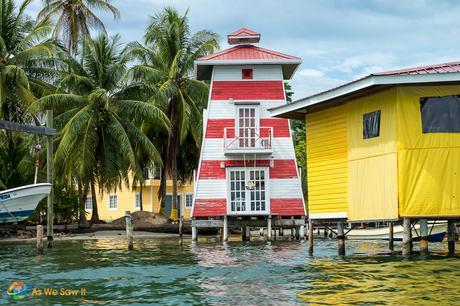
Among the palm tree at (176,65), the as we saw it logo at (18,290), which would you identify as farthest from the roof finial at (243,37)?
the as we saw it logo at (18,290)

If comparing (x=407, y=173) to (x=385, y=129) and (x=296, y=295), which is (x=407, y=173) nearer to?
(x=385, y=129)

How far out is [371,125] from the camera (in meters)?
19.3

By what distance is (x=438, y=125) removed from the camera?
17953mm

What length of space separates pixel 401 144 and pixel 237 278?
6.15m

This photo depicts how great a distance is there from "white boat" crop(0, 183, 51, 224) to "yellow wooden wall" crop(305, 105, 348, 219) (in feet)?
37.1

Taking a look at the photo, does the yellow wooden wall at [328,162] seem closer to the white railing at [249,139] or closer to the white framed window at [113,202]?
the white railing at [249,139]

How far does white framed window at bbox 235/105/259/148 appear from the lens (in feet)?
103

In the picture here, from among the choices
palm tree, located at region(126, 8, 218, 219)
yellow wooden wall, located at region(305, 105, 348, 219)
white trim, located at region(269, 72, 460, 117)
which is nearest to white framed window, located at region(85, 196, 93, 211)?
palm tree, located at region(126, 8, 218, 219)

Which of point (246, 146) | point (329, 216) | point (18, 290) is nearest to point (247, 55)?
point (246, 146)

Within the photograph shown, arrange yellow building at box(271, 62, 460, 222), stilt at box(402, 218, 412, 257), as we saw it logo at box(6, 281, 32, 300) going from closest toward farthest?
as we saw it logo at box(6, 281, 32, 300)
yellow building at box(271, 62, 460, 222)
stilt at box(402, 218, 412, 257)

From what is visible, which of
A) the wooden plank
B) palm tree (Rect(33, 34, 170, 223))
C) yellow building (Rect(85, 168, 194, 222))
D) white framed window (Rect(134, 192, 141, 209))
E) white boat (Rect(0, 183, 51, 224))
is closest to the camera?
the wooden plank

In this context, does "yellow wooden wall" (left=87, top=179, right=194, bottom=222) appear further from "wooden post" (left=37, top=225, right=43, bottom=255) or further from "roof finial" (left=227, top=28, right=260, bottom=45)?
"wooden post" (left=37, top=225, right=43, bottom=255)

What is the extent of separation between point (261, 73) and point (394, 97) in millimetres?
14502

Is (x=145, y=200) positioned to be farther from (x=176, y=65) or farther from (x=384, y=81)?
(x=384, y=81)
